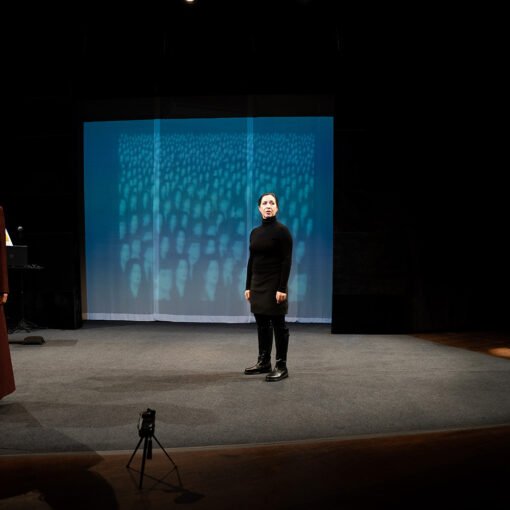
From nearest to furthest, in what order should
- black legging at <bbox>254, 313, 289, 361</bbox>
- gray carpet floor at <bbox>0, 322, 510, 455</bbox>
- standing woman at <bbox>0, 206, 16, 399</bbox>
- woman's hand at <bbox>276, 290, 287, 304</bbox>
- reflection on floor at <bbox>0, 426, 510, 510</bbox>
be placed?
reflection on floor at <bbox>0, 426, 510, 510</bbox> → gray carpet floor at <bbox>0, 322, 510, 455</bbox> → standing woman at <bbox>0, 206, 16, 399</bbox> → woman's hand at <bbox>276, 290, 287, 304</bbox> → black legging at <bbox>254, 313, 289, 361</bbox>

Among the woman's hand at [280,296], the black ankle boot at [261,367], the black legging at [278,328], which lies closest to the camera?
the woman's hand at [280,296]

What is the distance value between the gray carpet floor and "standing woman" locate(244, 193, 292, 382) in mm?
344

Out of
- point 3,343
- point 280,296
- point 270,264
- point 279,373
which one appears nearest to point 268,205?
point 270,264

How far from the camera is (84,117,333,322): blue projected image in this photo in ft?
21.1

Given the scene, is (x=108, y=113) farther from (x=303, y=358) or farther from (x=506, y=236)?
(x=506, y=236)

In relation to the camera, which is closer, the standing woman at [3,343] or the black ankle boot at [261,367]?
the standing woman at [3,343]

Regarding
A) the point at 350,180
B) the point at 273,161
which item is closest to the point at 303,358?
the point at 350,180

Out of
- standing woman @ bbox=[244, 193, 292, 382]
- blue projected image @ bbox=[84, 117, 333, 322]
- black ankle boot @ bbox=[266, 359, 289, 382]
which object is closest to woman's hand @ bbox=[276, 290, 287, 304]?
standing woman @ bbox=[244, 193, 292, 382]

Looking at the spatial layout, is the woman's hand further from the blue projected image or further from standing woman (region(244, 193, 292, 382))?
the blue projected image

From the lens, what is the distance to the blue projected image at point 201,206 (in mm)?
6434

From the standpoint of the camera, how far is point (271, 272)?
148 inches

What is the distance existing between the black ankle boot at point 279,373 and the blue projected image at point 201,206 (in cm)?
263

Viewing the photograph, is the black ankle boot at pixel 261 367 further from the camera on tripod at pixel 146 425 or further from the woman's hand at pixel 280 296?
the camera on tripod at pixel 146 425

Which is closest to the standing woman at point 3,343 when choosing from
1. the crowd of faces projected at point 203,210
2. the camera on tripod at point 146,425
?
the camera on tripod at point 146,425
